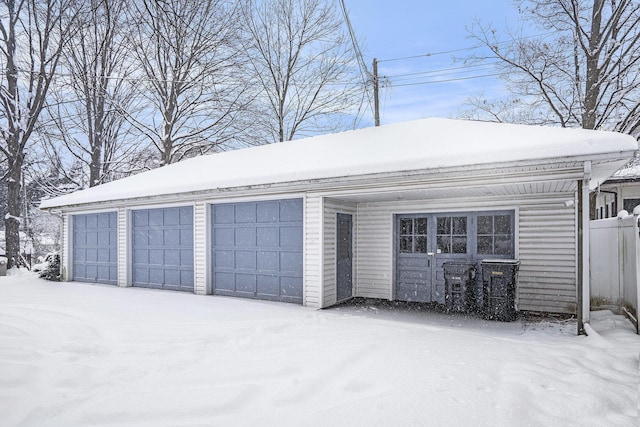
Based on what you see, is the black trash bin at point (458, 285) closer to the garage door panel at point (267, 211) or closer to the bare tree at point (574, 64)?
the garage door panel at point (267, 211)

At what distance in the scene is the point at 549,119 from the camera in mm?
13633

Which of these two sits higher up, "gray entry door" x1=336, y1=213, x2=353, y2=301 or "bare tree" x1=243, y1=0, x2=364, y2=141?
"bare tree" x1=243, y1=0, x2=364, y2=141

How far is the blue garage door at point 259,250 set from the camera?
765 cm

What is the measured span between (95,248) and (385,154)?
899cm

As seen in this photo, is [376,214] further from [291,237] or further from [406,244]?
[291,237]

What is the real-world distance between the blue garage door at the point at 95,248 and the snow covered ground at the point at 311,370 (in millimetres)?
4167

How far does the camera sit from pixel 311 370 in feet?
12.9

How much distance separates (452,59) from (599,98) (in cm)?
525

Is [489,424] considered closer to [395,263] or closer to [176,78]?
[395,263]

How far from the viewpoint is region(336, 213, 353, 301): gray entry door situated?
7789 millimetres

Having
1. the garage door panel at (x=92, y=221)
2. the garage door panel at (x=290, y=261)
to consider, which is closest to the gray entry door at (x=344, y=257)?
the garage door panel at (x=290, y=261)

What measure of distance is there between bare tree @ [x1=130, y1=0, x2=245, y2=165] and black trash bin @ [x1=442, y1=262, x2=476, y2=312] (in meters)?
A: 13.9

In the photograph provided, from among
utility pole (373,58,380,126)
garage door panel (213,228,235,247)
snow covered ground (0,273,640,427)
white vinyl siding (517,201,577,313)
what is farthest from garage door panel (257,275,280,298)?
utility pole (373,58,380,126)

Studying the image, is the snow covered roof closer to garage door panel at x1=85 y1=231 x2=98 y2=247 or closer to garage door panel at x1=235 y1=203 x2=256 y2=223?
garage door panel at x1=235 y1=203 x2=256 y2=223
